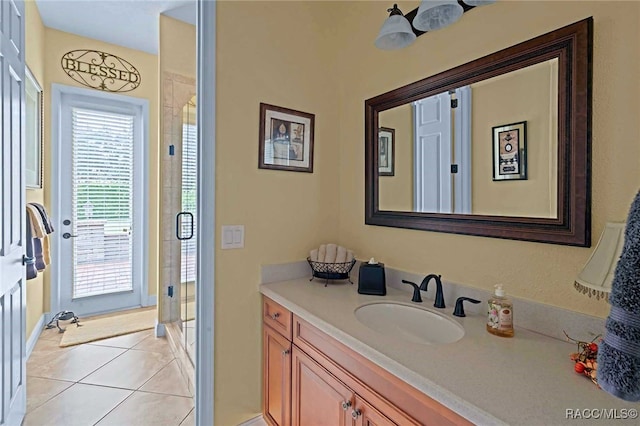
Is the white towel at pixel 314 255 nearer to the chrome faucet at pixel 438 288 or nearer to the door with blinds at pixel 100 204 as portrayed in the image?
the chrome faucet at pixel 438 288

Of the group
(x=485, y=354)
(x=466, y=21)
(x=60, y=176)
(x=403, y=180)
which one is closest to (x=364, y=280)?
(x=403, y=180)

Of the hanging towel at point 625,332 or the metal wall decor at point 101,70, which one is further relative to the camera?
the metal wall decor at point 101,70

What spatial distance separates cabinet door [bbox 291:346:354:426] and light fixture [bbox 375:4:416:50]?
142 cm

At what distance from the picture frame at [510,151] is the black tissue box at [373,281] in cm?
65

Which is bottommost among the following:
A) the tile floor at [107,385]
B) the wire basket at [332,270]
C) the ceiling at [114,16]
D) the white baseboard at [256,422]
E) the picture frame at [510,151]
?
the tile floor at [107,385]

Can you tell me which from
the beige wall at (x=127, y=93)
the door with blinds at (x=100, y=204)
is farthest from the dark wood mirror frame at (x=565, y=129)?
the door with blinds at (x=100, y=204)

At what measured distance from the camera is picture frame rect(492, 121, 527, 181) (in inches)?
46.4

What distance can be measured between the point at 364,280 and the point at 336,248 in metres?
0.29

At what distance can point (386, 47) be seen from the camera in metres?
1.47


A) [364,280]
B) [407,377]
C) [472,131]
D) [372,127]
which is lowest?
[407,377]

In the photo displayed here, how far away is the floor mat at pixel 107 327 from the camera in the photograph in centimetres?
292

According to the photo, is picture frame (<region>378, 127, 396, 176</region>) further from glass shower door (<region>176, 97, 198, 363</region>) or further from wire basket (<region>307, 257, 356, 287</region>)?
glass shower door (<region>176, 97, 198, 363</region>)

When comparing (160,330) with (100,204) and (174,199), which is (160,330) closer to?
(174,199)

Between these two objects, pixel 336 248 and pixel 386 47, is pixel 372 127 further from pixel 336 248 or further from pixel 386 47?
pixel 336 248
